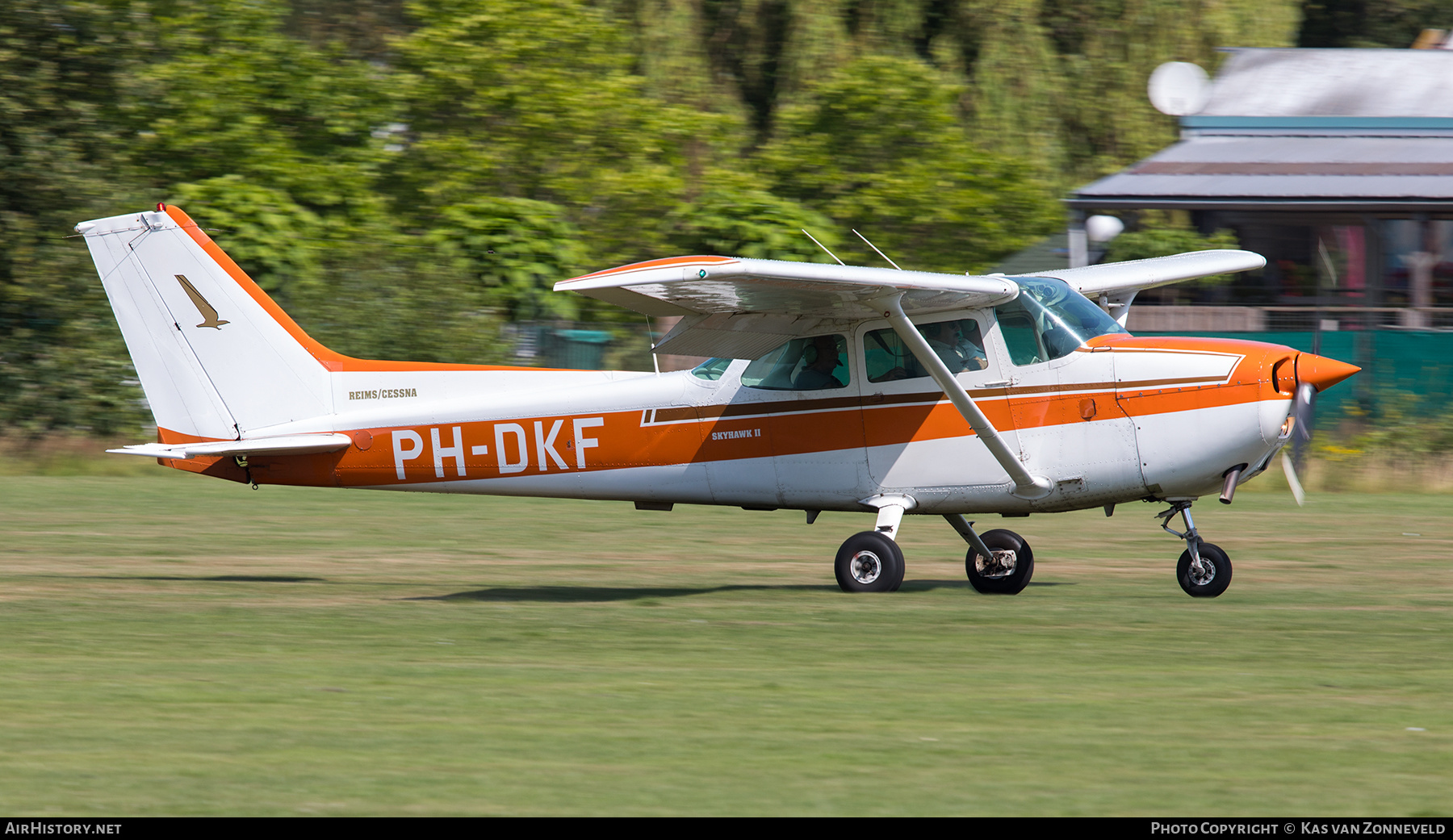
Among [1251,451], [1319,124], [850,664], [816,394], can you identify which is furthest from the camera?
[1319,124]

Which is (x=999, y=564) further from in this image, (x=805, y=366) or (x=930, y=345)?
(x=805, y=366)

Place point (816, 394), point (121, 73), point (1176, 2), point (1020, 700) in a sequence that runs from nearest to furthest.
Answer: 1. point (1020, 700)
2. point (816, 394)
3. point (121, 73)
4. point (1176, 2)

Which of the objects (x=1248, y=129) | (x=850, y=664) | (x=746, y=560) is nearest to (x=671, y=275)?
(x=850, y=664)

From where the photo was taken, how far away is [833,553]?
1427 cm

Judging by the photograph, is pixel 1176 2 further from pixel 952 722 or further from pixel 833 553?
pixel 952 722

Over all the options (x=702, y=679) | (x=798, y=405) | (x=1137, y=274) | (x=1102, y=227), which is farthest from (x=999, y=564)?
(x=1102, y=227)

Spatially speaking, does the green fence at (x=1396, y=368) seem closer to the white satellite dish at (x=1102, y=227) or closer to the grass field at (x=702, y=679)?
the white satellite dish at (x=1102, y=227)

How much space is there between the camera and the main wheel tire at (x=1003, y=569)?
11.7m

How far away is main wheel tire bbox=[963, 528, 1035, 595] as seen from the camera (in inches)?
462

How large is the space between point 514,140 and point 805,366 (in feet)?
68.6

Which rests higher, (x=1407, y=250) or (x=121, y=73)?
(x=121, y=73)

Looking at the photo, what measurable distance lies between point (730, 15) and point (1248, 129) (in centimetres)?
1115

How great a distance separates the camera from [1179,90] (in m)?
30.8

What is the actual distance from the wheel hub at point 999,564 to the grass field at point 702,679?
318 millimetres
